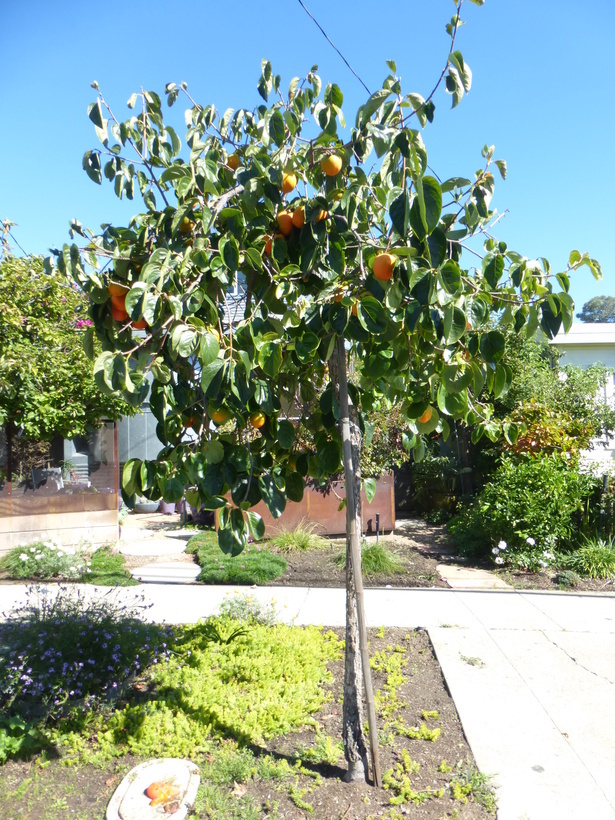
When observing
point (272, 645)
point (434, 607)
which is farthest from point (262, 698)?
point (434, 607)

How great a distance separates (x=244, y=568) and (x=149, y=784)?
4.79 m

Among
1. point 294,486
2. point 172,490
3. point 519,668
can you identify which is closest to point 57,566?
point 519,668

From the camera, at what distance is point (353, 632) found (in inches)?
139

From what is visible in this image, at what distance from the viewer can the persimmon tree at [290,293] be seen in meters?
2.56

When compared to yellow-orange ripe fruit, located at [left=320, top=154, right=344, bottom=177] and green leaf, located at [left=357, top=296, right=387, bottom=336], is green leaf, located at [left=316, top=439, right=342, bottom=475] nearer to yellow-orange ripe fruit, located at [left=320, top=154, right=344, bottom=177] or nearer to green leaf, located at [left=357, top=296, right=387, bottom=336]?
green leaf, located at [left=357, top=296, right=387, bottom=336]

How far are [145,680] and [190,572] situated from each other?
3.98m

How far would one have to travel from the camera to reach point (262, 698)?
4223mm

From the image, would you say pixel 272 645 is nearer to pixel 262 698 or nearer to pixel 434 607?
pixel 262 698

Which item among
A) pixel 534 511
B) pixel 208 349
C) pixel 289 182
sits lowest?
pixel 534 511

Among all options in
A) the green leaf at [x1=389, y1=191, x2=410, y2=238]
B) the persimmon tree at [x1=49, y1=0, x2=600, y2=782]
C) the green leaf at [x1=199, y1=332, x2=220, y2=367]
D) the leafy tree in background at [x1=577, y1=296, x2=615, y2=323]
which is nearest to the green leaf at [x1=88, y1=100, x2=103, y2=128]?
the persimmon tree at [x1=49, y1=0, x2=600, y2=782]

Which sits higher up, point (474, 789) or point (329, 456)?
point (329, 456)

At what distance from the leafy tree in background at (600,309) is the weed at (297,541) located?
61.8 m

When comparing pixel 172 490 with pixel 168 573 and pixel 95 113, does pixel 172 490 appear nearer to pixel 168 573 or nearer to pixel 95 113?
pixel 95 113

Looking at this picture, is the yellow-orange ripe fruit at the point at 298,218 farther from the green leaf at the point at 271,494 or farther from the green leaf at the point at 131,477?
the green leaf at the point at 131,477
